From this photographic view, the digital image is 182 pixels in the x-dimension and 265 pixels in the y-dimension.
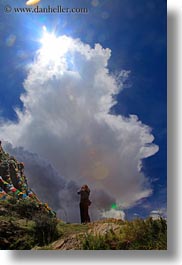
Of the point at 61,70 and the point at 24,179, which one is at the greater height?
the point at 61,70

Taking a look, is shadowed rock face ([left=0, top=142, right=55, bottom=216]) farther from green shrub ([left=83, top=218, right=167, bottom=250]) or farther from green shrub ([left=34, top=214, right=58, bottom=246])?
green shrub ([left=83, top=218, right=167, bottom=250])

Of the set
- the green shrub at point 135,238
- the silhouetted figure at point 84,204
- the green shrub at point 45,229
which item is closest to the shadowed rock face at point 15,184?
the green shrub at point 45,229

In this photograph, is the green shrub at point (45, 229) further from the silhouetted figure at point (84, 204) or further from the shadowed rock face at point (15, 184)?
the silhouetted figure at point (84, 204)

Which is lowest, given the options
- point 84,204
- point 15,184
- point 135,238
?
point 135,238

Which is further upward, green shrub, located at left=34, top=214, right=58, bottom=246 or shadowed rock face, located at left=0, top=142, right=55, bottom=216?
shadowed rock face, located at left=0, top=142, right=55, bottom=216

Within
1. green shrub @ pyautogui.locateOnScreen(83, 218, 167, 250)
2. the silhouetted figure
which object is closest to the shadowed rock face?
the silhouetted figure

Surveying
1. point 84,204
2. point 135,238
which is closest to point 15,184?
point 84,204

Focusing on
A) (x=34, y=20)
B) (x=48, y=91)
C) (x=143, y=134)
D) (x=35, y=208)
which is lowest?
(x=35, y=208)

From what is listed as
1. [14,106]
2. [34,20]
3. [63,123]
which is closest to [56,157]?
[63,123]

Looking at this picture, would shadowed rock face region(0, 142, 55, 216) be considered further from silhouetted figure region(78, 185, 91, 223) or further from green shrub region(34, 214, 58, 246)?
silhouetted figure region(78, 185, 91, 223)

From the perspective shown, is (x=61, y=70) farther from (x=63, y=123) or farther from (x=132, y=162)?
(x=132, y=162)

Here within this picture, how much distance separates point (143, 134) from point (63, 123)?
0.47m

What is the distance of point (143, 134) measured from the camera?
93.0 inches

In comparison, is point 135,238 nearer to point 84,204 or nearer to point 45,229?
point 84,204
